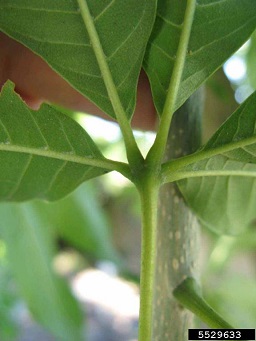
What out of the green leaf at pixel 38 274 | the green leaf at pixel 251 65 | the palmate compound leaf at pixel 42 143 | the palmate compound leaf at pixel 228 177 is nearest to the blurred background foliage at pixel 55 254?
the green leaf at pixel 38 274

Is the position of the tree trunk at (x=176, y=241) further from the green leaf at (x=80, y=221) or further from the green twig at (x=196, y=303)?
the green leaf at (x=80, y=221)

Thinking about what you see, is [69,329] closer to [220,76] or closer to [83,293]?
[220,76]

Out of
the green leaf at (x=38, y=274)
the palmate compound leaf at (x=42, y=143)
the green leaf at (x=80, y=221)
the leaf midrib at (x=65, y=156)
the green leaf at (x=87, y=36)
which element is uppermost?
the green leaf at (x=80, y=221)

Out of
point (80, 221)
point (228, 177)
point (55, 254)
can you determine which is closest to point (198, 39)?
point (228, 177)

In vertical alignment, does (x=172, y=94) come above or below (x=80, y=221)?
below

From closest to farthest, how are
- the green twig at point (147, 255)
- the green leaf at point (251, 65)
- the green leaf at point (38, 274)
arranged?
the green twig at point (147, 255) < the green leaf at point (251, 65) < the green leaf at point (38, 274)

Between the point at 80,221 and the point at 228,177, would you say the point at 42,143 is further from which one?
the point at 80,221
